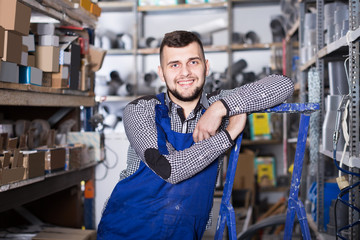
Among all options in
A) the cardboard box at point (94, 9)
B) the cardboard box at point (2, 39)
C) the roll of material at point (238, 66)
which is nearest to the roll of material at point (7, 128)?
the cardboard box at point (2, 39)

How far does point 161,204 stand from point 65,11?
1.45 metres

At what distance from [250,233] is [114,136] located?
118 centimetres

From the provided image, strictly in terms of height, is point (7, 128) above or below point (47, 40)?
below

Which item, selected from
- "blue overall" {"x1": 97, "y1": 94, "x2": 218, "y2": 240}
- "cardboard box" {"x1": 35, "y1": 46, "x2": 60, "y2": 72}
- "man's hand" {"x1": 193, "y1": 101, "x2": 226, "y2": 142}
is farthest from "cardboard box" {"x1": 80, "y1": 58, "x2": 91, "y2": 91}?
"man's hand" {"x1": 193, "y1": 101, "x2": 226, "y2": 142}

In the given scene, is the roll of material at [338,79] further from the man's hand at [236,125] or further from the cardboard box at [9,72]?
the cardboard box at [9,72]

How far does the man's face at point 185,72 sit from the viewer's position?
5.51ft

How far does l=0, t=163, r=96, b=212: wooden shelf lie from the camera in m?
1.84

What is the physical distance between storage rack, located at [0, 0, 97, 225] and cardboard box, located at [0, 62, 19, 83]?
2 cm

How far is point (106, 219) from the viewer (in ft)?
5.33

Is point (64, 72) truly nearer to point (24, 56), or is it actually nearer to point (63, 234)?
point (24, 56)

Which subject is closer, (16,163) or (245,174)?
(16,163)

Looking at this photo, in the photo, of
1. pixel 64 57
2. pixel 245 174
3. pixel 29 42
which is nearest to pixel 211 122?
pixel 29 42

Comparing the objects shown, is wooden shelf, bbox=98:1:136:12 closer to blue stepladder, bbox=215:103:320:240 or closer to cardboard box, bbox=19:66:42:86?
cardboard box, bbox=19:66:42:86

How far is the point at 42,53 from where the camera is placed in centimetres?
224
